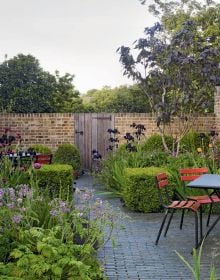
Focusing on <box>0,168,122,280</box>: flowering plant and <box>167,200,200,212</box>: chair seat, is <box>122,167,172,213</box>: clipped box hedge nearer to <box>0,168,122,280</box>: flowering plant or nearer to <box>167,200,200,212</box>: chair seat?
<box>167,200,200,212</box>: chair seat

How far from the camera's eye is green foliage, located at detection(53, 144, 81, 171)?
13.9 metres

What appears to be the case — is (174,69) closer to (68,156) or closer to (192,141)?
(192,141)

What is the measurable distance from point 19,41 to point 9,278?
1643 cm

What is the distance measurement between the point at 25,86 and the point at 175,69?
7.10m

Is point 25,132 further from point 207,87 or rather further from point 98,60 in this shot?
point 98,60

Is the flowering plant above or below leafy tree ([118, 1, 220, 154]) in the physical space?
below

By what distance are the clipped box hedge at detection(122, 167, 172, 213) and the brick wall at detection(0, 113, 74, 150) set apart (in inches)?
270

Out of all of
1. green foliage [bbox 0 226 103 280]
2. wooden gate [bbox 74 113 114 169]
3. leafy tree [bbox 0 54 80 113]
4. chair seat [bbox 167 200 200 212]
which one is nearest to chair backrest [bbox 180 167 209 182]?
chair seat [bbox 167 200 200 212]

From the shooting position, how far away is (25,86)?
1856 cm

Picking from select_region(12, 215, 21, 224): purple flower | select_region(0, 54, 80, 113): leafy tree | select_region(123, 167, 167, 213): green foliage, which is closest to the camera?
select_region(12, 215, 21, 224): purple flower

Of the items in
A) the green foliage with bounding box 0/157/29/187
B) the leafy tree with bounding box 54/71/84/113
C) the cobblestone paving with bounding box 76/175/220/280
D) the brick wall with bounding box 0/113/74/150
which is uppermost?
the leafy tree with bounding box 54/71/84/113

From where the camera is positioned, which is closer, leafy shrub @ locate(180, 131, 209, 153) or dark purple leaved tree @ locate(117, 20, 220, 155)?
dark purple leaved tree @ locate(117, 20, 220, 155)

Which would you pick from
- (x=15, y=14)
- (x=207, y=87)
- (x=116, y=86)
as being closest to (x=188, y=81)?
(x=207, y=87)

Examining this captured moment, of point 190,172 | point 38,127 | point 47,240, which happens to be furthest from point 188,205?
point 38,127
